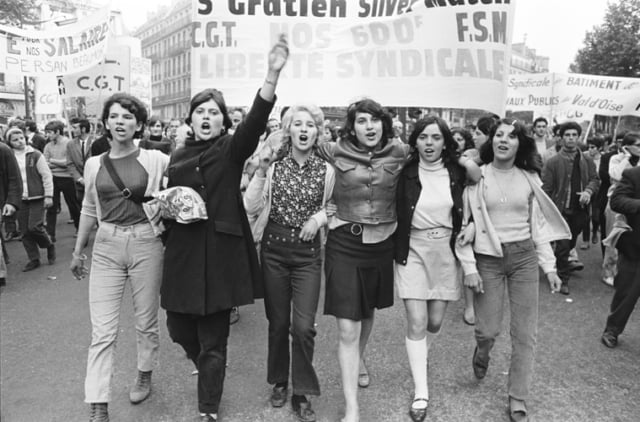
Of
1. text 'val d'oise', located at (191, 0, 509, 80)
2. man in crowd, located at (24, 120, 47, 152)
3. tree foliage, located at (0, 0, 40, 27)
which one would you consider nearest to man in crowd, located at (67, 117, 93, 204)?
man in crowd, located at (24, 120, 47, 152)

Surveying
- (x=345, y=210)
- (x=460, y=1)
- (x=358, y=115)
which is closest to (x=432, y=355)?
(x=345, y=210)

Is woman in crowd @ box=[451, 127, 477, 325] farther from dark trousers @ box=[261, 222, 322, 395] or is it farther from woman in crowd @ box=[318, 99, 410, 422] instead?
dark trousers @ box=[261, 222, 322, 395]

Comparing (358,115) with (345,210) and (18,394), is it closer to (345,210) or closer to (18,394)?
(345,210)

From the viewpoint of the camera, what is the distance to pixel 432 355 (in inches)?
173

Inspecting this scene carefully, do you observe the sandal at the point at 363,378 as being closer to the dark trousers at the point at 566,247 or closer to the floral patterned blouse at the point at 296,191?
the floral patterned blouse at the point at 296,191

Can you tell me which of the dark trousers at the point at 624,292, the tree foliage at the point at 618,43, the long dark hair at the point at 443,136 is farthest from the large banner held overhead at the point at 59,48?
the tree foliage at the point at 618,43

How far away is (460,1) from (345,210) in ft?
8.17

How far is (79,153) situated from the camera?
891 cm

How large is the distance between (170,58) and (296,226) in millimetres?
89838

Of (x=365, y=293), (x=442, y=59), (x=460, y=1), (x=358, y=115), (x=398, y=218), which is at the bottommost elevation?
(x=365, y=293)

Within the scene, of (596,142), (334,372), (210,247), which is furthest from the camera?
(596,142)

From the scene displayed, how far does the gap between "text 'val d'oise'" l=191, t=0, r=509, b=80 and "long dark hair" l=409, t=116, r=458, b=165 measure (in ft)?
4.78

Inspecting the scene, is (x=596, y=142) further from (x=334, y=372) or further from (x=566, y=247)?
(x=334, y=372)

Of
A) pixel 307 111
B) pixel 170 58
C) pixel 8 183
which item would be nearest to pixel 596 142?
pixel 307 111
